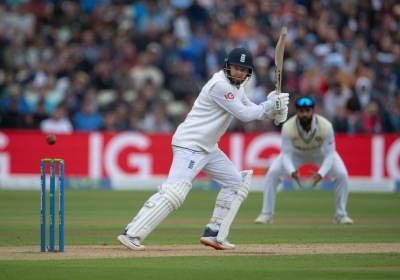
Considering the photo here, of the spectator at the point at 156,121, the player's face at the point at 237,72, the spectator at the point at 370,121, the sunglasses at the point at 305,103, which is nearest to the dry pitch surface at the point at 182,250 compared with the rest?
the player's face at the point at 237,72

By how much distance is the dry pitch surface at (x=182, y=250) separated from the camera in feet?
24.5

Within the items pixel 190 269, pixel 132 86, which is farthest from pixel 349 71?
pixel 190 269

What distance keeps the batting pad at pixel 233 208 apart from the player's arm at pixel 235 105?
2.22ft

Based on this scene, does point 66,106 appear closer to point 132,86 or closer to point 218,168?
point 132,86

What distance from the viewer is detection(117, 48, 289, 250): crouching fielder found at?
7598mm

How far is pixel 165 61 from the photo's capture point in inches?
755

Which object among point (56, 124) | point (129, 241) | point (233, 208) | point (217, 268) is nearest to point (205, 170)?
point (233, 208)

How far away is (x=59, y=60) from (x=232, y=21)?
4.40 metres

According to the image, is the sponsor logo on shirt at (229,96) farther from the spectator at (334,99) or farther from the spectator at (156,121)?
the spectator at (334,99)

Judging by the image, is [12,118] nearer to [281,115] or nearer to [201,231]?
[201,231]

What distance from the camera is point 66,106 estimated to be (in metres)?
18.0

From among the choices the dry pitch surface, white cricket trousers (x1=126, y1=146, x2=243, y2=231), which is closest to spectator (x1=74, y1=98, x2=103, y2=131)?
the dry pitch surface

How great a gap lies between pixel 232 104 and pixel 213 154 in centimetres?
56

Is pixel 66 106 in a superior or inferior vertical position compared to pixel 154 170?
superior
